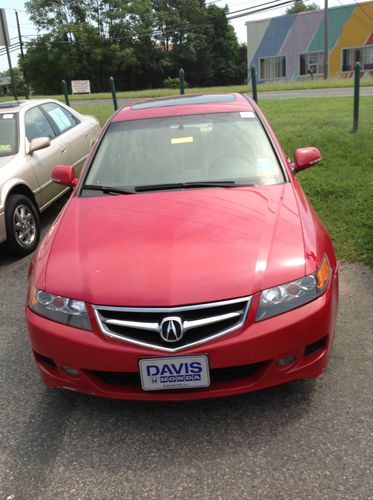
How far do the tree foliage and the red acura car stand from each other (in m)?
52.4

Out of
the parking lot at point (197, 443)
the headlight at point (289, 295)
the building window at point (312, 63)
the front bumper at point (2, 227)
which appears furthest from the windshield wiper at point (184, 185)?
the building window at point (312, 63)

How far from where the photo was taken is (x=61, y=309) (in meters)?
2.45

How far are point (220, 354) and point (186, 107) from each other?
2.52 meters

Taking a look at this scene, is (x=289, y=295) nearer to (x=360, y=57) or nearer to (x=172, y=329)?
(x=172, y=329)

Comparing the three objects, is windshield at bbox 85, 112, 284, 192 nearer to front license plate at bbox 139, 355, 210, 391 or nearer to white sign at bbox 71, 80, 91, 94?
front license plate at bbox 139, 355, 210, 391

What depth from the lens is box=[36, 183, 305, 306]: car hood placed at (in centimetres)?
236

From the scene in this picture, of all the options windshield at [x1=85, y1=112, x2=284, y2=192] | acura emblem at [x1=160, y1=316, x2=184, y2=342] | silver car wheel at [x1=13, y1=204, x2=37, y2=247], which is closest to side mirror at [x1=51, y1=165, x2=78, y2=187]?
windshield at [x1=85, y1=112, x2=284, y2=192]

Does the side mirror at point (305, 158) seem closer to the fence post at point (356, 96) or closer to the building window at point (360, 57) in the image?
the fence post at point (356, 96)

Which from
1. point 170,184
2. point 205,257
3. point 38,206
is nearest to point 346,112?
point 38,206

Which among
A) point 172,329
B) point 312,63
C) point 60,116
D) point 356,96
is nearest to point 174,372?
point 172,329

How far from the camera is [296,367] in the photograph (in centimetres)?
243

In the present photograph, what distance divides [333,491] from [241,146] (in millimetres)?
2393

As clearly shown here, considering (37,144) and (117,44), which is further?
(117,44)

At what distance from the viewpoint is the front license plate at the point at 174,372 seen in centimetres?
227
